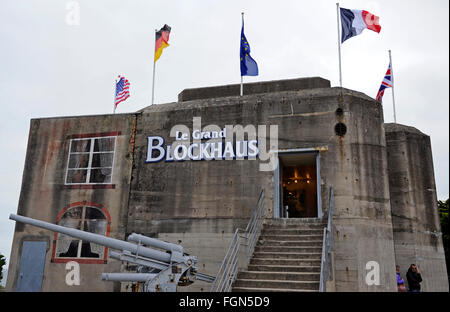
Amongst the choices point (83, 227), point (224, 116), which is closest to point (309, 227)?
point (224, 116)

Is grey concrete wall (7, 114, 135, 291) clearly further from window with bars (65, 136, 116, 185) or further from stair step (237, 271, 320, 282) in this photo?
stair step (237, 271, 320, 282)

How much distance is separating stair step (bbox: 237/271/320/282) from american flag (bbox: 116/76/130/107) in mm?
13081

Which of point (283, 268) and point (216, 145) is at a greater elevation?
point (216, 145)

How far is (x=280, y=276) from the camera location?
33.2ft

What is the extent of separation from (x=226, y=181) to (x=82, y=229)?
617cm

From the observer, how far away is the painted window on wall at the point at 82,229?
15.8 metres

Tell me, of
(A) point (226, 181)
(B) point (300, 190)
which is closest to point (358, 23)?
(A) point (226, 181)

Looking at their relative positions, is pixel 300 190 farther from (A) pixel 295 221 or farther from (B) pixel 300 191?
(A) pixel 295 221

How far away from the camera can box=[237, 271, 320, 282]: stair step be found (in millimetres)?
9914

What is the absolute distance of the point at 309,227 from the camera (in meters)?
12.6

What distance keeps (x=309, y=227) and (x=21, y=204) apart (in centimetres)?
1214

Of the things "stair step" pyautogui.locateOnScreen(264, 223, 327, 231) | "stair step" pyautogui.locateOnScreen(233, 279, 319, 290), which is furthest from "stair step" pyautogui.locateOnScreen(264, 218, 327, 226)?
"stair step" pyautogui.locateOnScreen(233, 279, 319, 290)

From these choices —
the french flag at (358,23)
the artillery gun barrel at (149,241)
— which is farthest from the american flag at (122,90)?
the artillery gun barrel at (149,241)
